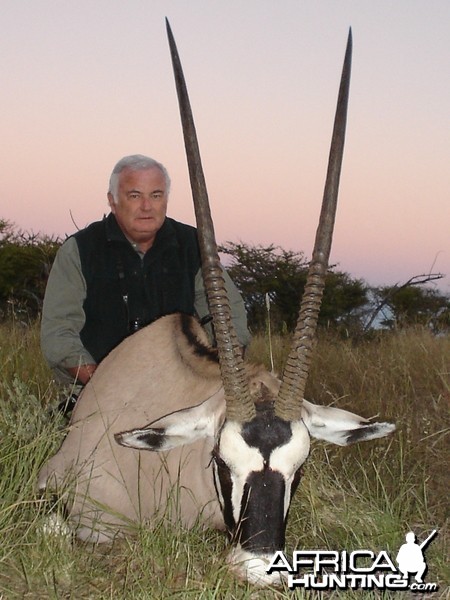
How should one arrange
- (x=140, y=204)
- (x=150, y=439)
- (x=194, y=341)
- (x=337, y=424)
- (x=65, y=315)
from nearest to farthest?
(x=150, y=439) → (x=337, y=424) → (x=194, y=341) → (x=65, y=315) → (x=140, y=204)

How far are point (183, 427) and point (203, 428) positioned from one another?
9 centimetres

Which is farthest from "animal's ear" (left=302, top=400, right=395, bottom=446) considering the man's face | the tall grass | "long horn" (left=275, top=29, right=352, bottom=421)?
the man's face

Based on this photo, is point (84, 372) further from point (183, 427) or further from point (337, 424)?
point (337, 424)

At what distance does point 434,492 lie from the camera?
4.68m

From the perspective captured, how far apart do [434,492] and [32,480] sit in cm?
227

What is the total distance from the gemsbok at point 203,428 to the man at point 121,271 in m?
0.89

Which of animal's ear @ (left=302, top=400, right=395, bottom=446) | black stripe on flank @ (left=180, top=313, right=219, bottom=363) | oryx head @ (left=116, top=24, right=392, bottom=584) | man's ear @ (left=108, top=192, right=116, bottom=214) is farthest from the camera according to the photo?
Answer: man's ear @ (left=108, top=192, right=116, bottom=214)

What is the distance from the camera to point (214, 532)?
3.55 meters

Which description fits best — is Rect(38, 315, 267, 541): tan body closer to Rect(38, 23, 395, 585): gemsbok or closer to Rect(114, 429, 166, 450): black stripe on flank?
Rect(38, 23, 395, 585): gemsbok

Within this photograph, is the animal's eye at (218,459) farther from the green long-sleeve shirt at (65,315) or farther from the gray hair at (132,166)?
the gray hair at (132,166)

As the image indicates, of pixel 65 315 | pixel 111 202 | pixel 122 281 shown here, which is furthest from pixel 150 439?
pixel 111 202

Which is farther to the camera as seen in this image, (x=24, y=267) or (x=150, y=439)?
(x=24, y=267)

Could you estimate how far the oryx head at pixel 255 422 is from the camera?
307 centimetres

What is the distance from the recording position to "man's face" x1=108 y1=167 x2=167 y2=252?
4.94m
